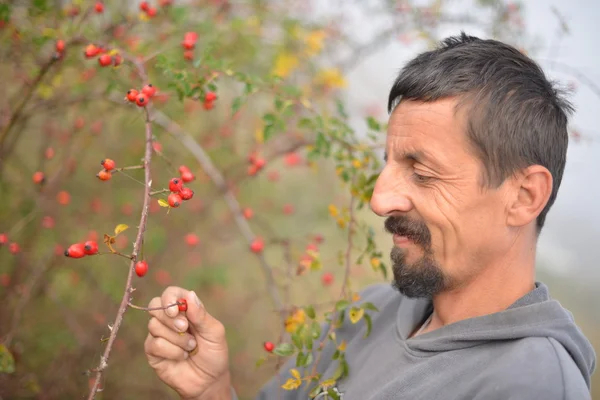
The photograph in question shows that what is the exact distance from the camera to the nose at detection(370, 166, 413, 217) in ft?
4.91

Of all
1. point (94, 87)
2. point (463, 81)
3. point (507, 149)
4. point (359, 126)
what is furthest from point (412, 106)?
point (359, 126)

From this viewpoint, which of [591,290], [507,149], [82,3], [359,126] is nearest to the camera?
[507,149]

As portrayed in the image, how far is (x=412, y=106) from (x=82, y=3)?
1501 mm

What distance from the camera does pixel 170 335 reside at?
162 centimetres

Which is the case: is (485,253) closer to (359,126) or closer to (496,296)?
(496,296)

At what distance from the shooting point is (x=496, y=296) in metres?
1.47

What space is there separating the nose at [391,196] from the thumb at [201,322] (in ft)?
1.70

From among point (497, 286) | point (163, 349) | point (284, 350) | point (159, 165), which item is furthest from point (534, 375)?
point (159, 165)

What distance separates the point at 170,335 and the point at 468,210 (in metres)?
0.84

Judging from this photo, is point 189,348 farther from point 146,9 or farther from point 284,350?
point 146,9

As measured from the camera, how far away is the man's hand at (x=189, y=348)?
5.15 feet

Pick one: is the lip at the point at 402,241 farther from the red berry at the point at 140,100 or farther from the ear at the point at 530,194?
the red berry at the point at 140,100

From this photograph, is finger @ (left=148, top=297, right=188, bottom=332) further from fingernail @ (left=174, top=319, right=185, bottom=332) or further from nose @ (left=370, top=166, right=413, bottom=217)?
→ nose @ (left=370, top=166, right=413, bottom=217)

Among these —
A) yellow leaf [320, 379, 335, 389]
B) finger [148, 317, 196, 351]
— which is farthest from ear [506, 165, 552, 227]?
finger [148, 317, 196, 351]
